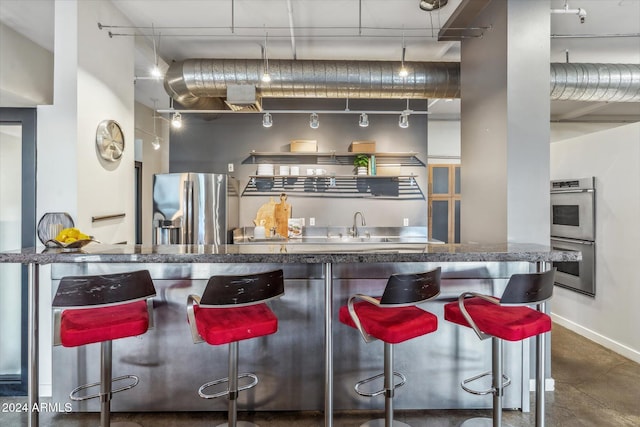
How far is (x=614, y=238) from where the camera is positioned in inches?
139

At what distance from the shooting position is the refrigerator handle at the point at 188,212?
4.37m

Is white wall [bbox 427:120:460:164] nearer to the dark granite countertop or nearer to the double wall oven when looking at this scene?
the double wall oven

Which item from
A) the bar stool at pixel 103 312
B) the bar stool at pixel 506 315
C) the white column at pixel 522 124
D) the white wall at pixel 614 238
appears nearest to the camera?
the bar stool at pixel 103 312

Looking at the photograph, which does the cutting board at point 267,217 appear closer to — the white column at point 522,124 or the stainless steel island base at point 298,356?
the stainless steel island base at point 298,356

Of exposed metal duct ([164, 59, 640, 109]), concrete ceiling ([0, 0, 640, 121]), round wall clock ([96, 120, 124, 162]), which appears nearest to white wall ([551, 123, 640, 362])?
exposed metal duct ([164, 59, 640, 109])

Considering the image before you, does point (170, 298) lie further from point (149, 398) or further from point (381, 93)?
point (381, 93)

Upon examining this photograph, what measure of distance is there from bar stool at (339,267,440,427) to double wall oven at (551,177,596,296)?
294cm

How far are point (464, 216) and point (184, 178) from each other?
3.22 metres

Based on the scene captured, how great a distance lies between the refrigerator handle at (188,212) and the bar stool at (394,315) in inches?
116

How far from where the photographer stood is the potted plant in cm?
504

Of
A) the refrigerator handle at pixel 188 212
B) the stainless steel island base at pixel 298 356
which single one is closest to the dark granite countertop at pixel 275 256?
the stainless steel island base at pixel 298 356

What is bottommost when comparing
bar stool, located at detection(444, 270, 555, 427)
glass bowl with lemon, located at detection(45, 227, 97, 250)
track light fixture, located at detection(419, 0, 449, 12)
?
bar stool, located at detection(444, 270, 555, 427)

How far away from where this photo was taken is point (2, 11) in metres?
3.33

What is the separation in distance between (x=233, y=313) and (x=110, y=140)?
7.26 feet
